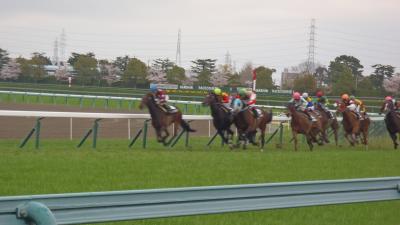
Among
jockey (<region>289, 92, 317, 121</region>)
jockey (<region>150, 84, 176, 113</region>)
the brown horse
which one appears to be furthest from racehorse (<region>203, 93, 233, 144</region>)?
the brown horse

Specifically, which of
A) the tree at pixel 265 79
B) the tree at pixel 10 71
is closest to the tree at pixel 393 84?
the tree at pixel 265 79

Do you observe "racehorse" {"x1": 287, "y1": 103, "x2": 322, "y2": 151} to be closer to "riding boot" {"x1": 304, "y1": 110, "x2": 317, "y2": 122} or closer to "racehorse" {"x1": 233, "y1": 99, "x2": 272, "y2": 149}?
"riding boot" {"x1": 304, "y1": 110, "x2": 317, "y2": 122}

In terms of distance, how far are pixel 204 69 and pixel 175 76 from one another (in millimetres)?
2296

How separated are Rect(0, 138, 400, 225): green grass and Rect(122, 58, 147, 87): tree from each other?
3167cm

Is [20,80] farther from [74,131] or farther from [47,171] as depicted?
[47,171]

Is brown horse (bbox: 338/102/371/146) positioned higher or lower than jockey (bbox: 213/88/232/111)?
lower

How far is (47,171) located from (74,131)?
14491 millimetres

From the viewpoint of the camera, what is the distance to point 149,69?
175 ft

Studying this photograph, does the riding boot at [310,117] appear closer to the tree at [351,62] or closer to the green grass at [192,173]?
the green grass at [192,173]

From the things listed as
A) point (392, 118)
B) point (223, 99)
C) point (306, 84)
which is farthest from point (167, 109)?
point (306, 84)

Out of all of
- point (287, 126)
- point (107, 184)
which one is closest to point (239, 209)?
point (107, 184)

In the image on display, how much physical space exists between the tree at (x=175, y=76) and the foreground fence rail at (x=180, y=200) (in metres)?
46.8

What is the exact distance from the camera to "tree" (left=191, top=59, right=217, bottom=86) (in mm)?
52531

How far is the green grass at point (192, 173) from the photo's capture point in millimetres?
7852
